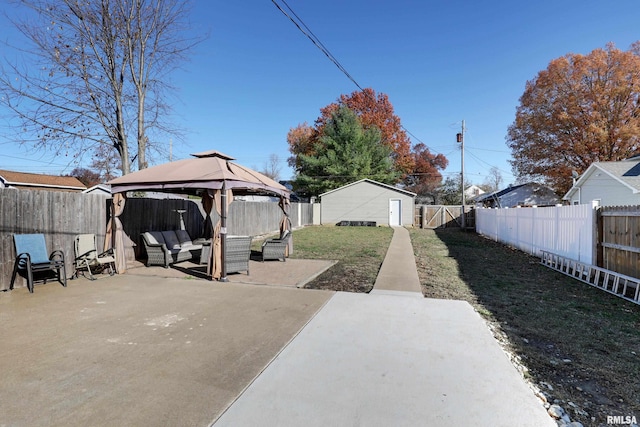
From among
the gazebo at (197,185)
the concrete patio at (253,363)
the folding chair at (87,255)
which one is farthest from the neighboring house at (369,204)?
the concrete patio at (253,363)

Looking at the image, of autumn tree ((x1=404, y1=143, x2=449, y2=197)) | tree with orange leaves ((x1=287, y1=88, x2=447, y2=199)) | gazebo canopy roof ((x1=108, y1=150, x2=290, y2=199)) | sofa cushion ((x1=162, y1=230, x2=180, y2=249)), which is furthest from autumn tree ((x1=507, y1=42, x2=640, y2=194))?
sofa cushion ((x1=162, y1=230, x2=180, y2=249))

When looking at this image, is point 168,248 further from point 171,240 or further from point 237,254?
point 237,254

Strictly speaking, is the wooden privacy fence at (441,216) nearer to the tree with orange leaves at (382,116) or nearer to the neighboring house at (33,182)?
the tree with orange leaves at (382,116)

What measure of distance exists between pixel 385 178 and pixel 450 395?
32520 millimetres

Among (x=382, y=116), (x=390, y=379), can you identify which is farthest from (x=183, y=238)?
(x=382, y=116)

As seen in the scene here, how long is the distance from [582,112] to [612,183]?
41.9 feet

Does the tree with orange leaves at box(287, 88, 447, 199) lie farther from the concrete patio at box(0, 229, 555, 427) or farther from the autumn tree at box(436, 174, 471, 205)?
the concrete patio at box(0, 229, 555, 427)

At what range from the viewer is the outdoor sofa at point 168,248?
8.12m

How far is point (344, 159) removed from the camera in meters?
33.2

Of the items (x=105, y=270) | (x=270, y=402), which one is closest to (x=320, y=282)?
(x=270, y=402)

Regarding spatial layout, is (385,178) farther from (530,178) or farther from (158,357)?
(158,357)

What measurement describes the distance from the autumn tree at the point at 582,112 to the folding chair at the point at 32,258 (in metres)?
31.0

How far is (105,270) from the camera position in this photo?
300 inches

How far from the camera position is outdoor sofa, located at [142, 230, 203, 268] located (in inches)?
320
